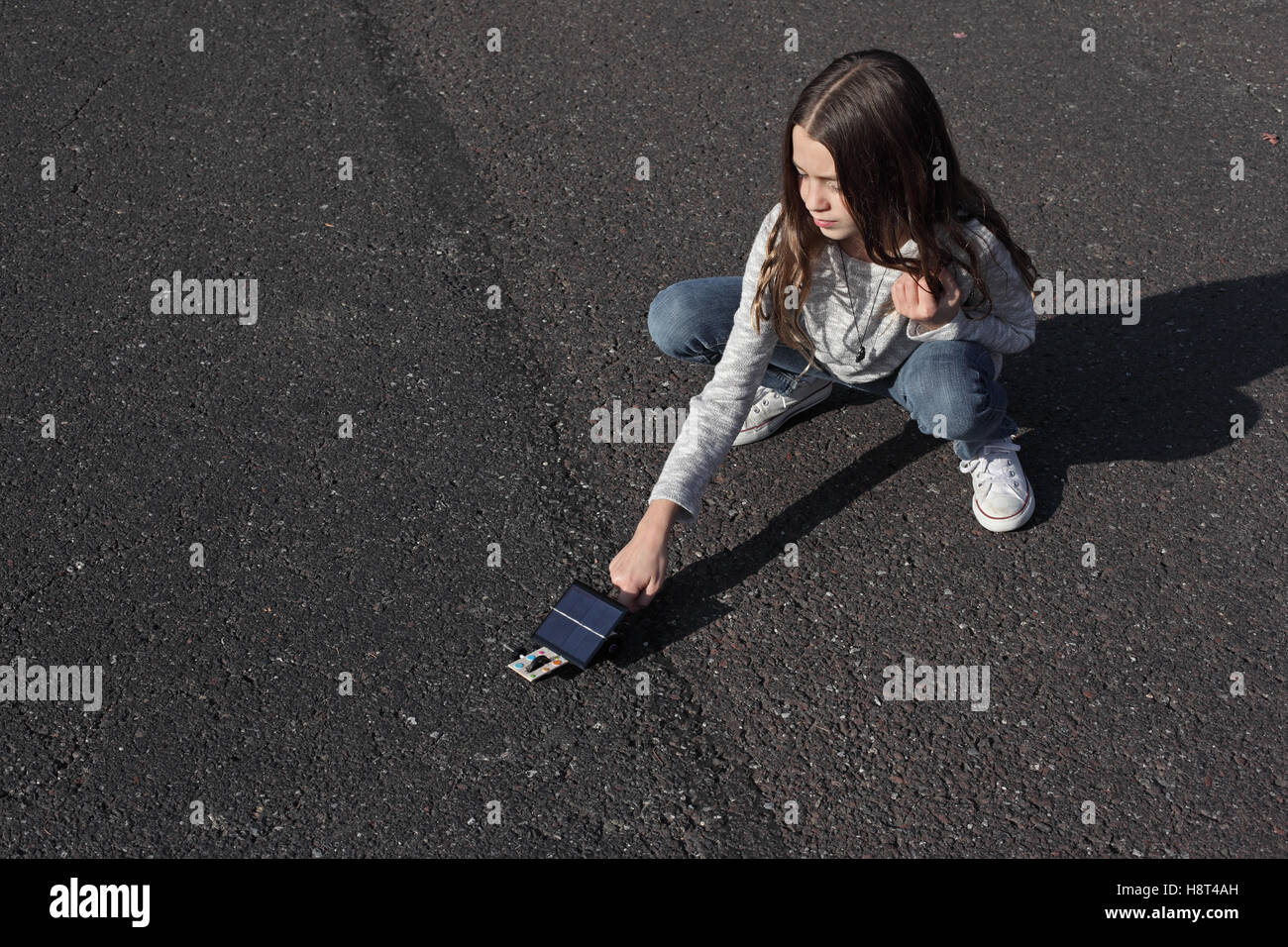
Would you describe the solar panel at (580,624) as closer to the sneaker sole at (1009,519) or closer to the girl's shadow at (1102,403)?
the girl's shadow at (1102,403)

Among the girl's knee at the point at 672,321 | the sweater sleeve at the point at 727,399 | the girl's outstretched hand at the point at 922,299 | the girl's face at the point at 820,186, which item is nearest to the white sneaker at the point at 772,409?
the girl's knee at the point at 672,321

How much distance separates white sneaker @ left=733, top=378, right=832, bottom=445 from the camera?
351cm

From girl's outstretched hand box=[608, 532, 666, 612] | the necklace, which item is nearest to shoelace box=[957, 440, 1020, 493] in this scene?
the necklace

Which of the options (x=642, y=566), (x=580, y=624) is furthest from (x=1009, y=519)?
(x=580, y=624)

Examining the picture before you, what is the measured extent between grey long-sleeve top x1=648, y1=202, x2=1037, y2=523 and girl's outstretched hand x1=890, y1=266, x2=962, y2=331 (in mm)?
67

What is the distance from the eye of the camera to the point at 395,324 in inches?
153

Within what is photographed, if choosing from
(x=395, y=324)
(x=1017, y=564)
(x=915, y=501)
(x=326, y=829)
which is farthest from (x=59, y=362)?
(x=1017, y=564)

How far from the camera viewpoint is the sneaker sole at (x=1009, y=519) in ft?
10.5

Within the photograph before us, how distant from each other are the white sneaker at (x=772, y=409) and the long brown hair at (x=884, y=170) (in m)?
0.65

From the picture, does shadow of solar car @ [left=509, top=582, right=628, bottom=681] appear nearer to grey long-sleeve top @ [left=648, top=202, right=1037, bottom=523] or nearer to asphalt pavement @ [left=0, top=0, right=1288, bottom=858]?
asphalt pavement @ [left=0, top=0, right=1288, bottom=858]

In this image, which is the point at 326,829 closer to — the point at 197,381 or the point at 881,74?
the point at 197,381

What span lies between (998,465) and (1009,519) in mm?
152

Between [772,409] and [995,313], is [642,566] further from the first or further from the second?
[995,313]

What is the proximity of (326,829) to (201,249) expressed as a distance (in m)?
2.31
